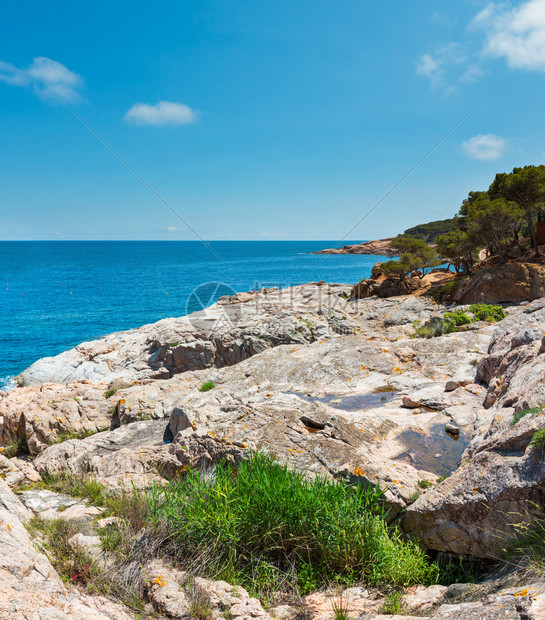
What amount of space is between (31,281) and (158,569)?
4384 inches

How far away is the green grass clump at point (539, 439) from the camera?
177 inches

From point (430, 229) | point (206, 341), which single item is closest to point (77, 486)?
point (206, 341)

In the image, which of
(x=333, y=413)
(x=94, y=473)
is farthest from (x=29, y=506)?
(x=333, y=413)

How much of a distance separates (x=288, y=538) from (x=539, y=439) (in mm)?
3364

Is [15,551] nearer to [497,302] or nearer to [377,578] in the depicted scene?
[377,578]

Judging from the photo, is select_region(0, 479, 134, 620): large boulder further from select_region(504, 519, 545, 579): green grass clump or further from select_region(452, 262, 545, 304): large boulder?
select_region(452, 262, 545, 304): large boulder

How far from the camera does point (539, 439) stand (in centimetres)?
453

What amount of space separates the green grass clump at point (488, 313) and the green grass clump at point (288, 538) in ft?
55.1

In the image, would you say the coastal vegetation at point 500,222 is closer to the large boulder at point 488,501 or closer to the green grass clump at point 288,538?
the large boulder at point 488,501

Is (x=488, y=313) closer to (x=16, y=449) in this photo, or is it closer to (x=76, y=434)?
(x=76, y=434)

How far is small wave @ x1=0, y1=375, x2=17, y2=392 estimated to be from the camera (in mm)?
27586

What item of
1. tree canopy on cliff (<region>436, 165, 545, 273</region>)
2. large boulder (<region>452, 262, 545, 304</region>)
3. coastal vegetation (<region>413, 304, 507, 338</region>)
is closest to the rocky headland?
coastal vegetation (<region>413, 304, 507, 338</region>)

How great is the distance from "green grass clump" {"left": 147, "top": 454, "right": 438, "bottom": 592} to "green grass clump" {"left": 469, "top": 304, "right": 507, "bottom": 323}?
16789 mm

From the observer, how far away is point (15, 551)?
3555 millimetres
